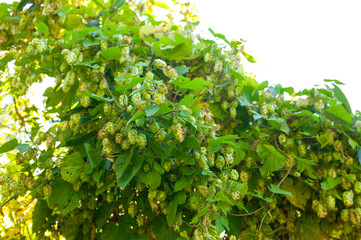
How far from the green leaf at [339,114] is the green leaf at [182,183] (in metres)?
0.72

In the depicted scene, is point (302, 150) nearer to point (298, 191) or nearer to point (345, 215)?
point (298, 191)

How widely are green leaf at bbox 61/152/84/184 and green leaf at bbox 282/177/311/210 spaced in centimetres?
89

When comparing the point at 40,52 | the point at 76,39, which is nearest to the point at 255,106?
the point at 76,39

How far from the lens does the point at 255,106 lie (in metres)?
1.58

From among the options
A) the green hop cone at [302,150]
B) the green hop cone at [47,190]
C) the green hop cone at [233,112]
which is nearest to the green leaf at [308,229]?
the green hop cone at [302,150]

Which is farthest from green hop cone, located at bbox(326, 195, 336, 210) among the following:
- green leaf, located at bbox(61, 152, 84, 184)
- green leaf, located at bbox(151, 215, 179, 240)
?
green leaf, located at bbox(61, 152, 84, 184)

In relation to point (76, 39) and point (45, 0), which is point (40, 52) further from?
point (45, 0)

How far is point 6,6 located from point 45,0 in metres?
0.19

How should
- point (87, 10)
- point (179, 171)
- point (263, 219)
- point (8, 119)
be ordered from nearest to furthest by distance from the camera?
point (179, 171) < point (263, 219) < point (87, 10) < point (8, 119)

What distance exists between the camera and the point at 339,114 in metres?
1.51

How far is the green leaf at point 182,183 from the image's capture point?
3.91ft

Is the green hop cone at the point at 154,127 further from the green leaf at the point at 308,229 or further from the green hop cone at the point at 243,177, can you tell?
the green leaf at the point at 308,229

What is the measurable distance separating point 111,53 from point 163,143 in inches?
14.7

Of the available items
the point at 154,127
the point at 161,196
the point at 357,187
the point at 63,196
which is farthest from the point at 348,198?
the point at 63,196
